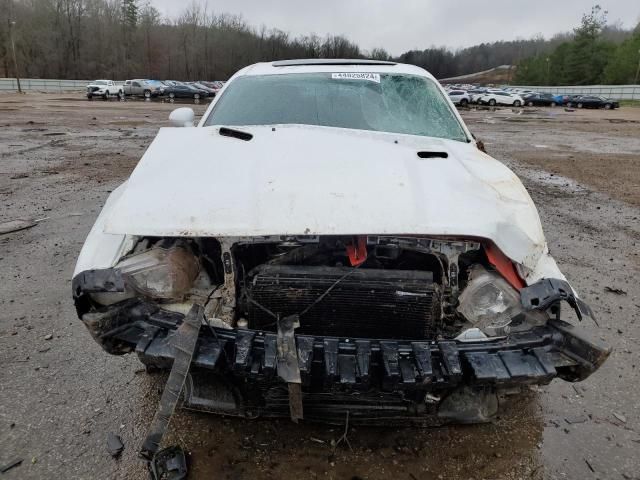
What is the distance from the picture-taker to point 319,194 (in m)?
2.21

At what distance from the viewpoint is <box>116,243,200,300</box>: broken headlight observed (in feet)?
7.39

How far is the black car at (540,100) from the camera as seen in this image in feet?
144

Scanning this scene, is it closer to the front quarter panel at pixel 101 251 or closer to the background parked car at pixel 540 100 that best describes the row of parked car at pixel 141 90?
the background parked car at pixel 540 100

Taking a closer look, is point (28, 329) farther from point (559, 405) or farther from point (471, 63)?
point (471, 63)

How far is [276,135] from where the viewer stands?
284 cm

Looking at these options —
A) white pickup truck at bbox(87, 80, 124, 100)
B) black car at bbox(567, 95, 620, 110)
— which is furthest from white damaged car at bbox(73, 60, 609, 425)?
black car at bbox(567, 95, 620, 110)

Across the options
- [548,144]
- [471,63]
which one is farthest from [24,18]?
[471,63]

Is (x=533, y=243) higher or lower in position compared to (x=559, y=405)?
higher

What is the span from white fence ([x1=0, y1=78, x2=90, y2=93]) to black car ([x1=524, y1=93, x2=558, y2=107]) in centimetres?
4324

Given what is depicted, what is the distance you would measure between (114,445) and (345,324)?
1.31 metres

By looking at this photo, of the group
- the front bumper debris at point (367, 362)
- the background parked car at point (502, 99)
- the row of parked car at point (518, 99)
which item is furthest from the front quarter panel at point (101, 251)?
the background parked car at point (502, 99)

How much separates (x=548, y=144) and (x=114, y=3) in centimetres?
9223

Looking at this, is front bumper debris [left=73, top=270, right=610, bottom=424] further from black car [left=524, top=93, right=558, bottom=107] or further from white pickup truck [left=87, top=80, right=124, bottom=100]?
black car [left=524, top=93, right=558, bottom=107]

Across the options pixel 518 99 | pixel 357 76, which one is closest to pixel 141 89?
pixel 518 99
